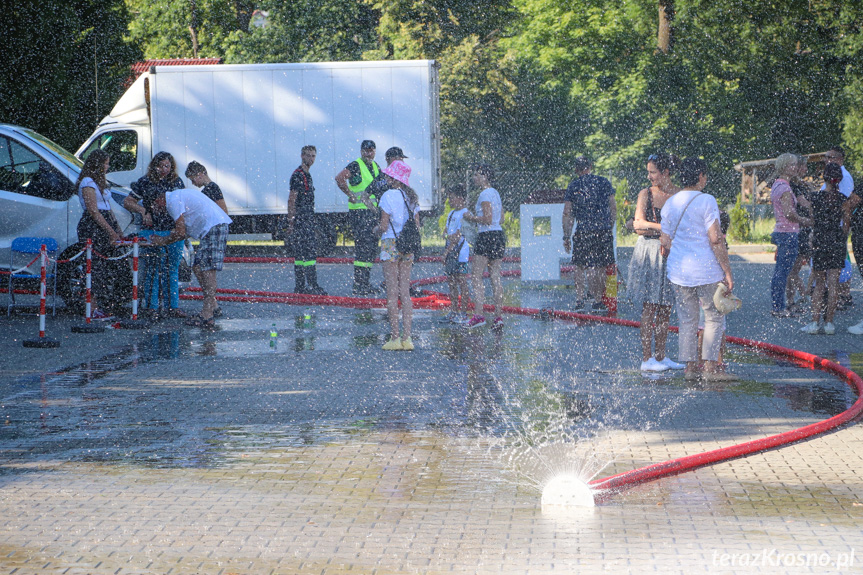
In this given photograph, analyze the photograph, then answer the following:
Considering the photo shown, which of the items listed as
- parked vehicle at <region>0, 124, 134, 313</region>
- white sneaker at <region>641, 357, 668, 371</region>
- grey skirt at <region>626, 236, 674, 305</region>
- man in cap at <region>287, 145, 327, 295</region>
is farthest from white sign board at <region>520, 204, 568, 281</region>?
white sneaker at <region>641, 357, 668, 371</region>

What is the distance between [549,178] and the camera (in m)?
44.3

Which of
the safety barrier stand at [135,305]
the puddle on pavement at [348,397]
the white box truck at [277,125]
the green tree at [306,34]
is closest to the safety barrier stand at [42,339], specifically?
the puddle on pavement at [348,397]

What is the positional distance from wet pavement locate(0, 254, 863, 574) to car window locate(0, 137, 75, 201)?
318 cm

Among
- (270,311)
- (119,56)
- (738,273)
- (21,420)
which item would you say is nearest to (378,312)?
(270,311)

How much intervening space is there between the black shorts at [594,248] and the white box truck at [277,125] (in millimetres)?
7888

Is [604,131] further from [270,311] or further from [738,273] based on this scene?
[270,311]

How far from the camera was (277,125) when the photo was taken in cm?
2131

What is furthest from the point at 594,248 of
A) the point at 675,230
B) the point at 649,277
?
the point at 675,230

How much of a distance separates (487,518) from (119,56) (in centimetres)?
2703

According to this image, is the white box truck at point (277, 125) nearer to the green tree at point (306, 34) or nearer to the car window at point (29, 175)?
the car window at point (29, 175)

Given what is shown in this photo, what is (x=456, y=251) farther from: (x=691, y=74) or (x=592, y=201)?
(x=691, y=74)

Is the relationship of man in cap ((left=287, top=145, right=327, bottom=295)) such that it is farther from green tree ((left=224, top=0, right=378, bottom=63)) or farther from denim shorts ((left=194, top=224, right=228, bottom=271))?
green tree ((left=224, top=0, right=378, bottom=63))

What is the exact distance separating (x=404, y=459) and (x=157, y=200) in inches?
281

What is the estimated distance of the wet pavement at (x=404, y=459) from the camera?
4.56 meters
